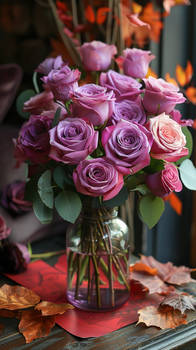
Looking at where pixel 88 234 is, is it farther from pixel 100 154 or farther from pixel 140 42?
pixel 140 42

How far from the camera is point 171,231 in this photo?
5.67 ft

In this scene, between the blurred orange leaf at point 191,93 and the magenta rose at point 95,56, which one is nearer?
the magenta rose at point 95,56

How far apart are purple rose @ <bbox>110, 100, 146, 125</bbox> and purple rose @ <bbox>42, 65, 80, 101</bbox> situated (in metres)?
0.10

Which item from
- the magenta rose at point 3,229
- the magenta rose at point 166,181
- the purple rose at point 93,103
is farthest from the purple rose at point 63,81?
the magenta rose at point 3,229

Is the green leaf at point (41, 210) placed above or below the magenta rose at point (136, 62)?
below

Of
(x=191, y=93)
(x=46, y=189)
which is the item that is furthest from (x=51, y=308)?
(x=191, y=93)

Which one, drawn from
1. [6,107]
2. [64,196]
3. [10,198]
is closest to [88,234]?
[64,196]

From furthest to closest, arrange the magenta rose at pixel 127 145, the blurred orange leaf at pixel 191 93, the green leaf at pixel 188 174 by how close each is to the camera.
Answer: the blurred orange leaf at pixel 191 93 → the green leaf at pixel 188 174 → the magenta rose at pixel 127 145

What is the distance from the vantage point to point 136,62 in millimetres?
1018

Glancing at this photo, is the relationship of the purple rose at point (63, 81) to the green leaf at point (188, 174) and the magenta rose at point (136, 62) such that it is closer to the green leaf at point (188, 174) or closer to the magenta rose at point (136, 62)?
the magenta rose at point (136, 62)

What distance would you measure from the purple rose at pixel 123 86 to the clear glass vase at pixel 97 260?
253 millimetres

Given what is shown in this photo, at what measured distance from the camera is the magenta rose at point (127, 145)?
863 millimetres

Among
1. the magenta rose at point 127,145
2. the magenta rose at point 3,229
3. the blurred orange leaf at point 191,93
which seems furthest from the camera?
the blurred orange leaf at point 191,93

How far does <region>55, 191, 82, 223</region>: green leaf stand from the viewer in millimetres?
936
